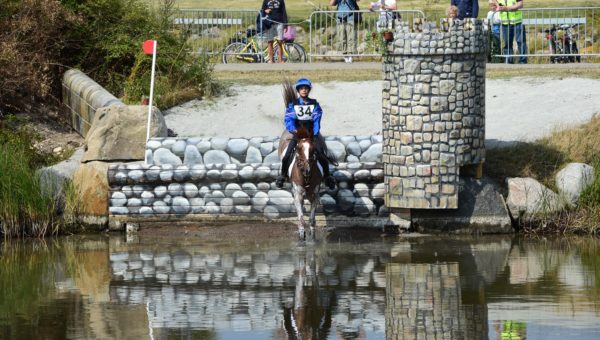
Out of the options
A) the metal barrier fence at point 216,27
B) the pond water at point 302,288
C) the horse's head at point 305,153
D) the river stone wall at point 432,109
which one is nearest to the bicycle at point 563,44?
the metal barrier fence at point 216,27

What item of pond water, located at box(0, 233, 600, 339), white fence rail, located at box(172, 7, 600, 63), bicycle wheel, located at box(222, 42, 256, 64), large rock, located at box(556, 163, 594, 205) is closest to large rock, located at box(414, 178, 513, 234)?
pond water, located at box(0, 233, 600, 339)

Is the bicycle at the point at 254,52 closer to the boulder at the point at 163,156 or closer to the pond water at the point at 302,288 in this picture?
the boulder at the point at 163,156

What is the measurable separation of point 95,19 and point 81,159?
5.47 metres

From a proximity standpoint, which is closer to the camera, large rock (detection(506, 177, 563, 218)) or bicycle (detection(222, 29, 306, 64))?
large rock (detection(506, 177, 563, 218))

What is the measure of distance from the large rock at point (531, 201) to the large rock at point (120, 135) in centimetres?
553

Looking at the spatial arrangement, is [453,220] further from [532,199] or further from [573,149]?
[573,149]

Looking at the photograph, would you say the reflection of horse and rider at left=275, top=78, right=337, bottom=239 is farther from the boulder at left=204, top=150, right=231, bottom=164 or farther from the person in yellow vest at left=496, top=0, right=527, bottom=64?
the person in yellow vest at left=496, top=0, right=527, bottom=64

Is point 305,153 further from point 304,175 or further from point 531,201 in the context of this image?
point 531,201

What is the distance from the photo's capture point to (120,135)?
2039 centimetres

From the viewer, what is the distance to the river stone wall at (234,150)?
19875 millimetres

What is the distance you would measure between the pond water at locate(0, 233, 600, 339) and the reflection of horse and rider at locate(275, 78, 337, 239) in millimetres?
677

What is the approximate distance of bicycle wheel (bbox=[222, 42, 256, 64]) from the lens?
31109mm

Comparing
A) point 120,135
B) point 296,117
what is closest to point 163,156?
point 120,135

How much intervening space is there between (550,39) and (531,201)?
492 inches
